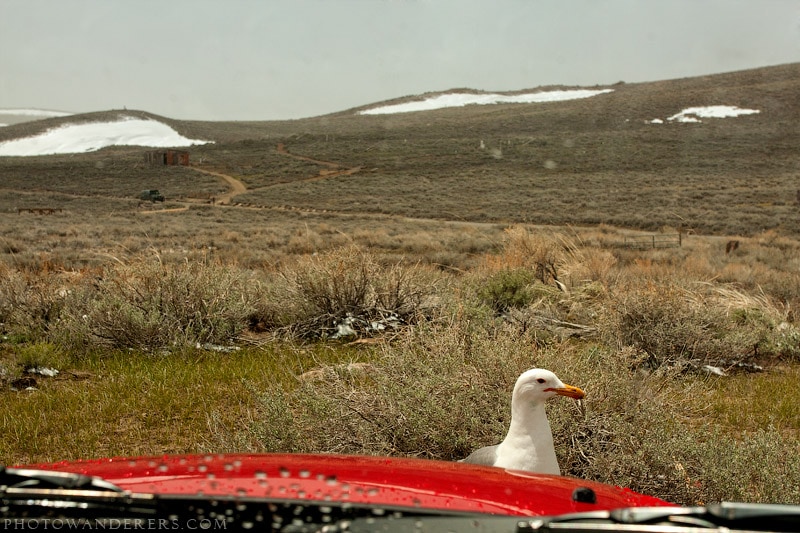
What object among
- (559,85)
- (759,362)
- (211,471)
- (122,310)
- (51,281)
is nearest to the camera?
(211,471)

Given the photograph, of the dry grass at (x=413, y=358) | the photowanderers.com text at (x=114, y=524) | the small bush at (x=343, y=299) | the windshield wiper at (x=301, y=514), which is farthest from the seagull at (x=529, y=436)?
the small bush at (x=343, y=299)

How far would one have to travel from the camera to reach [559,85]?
158m

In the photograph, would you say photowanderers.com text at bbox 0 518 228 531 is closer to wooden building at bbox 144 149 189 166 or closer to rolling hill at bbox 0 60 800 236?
rolling hill at bbox 0 60 800 236

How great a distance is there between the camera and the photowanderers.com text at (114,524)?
52.7 inches

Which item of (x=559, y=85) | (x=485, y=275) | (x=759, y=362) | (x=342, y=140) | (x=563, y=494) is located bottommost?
(x=759, y=362)

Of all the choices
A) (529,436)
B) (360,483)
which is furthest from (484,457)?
(360,483)

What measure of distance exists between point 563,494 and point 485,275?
8.70m

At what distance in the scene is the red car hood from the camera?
4.89 ft

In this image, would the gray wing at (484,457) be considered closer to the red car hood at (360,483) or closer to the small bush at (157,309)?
the red car hood at (360,483)

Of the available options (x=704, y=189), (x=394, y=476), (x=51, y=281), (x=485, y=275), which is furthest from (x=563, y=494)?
(x=704, y=189)

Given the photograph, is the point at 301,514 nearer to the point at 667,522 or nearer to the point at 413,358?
the point at 667,522

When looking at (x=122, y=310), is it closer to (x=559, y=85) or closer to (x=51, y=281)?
(x=51, y=281)

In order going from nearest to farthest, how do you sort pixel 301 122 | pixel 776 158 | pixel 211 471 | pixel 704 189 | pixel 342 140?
1. pixel 211 471
2. pixel 704 189
3. pixel 776 158
4. pixel 342 140
5. pixel 301 122

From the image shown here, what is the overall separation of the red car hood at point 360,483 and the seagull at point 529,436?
113 cm
